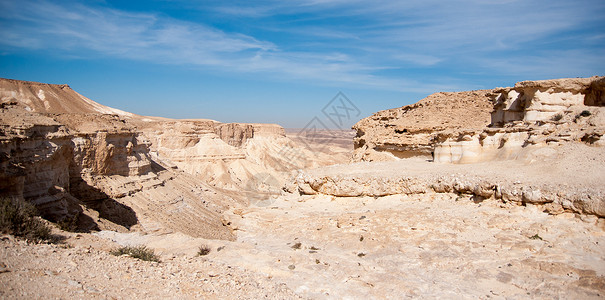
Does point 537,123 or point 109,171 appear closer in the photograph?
point 537,123

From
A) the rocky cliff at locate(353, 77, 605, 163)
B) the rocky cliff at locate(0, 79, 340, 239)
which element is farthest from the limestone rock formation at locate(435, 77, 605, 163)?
the rocky cliff at locate(0, 79, 340, 239)

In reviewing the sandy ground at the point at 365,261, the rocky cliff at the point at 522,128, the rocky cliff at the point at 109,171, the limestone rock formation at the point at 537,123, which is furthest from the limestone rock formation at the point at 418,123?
the rocky cliff at the point at 109,171

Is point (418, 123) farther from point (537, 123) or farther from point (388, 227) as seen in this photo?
point (388, 227)

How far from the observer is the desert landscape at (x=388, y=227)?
192 inches

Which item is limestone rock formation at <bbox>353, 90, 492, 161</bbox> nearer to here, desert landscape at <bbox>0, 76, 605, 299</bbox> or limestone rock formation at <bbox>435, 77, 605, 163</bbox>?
desert landscape at <bbox>0, 76, 605, 299</bbox>

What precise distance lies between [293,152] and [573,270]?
5786 cm

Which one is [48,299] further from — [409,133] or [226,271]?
[409,133]

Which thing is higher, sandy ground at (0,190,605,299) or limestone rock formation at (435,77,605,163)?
limestone rock formation at (435,77,605,163)

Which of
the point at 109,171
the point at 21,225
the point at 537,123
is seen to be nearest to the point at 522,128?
the point at 537,123

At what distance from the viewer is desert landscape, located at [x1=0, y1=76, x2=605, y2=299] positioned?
489 cm

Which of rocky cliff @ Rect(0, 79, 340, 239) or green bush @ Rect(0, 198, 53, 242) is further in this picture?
rocky cliff @ Rect(0, 79, 340, 239)

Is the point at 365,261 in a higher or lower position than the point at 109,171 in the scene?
lower

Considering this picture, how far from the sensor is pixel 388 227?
7.30 metres

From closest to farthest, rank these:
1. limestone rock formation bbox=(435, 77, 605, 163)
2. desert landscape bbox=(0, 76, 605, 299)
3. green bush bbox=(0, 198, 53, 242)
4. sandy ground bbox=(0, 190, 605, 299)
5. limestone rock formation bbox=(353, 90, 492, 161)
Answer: sandy ground bbox=(0, 190, 605, 299), desert landscape bbox=(0, 76, 605, 299), green bush bbox=(0, 198, 53, 242), limestone rock formation bbox=(435, 77, 605, 163), limestone rock formation bbox=(353, 90, 492, 161)
